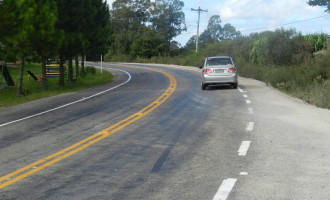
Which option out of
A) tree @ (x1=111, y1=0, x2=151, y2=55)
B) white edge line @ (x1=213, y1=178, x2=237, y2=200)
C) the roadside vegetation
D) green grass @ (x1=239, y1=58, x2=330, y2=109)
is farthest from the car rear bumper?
tree @ (x1=111, y1=0, x2=151, y2=55)

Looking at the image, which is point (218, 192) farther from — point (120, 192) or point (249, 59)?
point (249, 59)

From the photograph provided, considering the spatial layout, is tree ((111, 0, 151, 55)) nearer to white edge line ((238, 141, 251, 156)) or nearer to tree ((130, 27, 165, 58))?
tree ((130, 27, 165, 58))

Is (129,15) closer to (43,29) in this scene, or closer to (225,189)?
(43,29)

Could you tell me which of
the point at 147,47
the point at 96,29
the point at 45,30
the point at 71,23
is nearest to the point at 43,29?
the point at 45,30

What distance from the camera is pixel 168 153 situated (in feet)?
26.9

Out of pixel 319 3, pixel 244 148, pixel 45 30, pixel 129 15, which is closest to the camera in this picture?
pixel 244 148

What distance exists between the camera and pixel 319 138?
954 centimetres

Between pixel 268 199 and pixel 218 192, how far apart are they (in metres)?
0.64

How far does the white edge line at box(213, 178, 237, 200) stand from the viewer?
18.2ft

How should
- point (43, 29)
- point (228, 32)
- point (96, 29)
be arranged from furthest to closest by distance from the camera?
1. point (228, 32)
2. point (96, 29)
3. point (43, 29)

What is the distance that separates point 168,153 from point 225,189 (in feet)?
7.95

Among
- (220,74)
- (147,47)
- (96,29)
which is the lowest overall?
(220,74)

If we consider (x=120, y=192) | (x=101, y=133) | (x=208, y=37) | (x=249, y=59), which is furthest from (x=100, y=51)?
(x=208, y=37)

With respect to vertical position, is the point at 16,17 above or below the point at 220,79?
above
